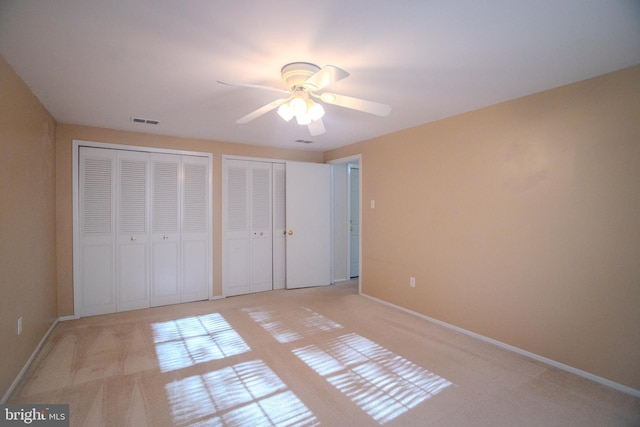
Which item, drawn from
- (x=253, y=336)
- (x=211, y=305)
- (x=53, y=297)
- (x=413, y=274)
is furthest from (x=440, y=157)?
(x=53, y=297)

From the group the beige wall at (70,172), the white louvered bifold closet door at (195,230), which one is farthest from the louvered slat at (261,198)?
the white louvered bifold closet door at (195,230)

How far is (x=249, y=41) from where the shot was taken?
1.86 meters

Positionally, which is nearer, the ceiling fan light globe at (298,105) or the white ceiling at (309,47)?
the white ceiling at (309,47)

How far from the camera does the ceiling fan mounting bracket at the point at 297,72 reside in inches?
82.7

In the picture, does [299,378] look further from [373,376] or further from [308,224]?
[308,224]

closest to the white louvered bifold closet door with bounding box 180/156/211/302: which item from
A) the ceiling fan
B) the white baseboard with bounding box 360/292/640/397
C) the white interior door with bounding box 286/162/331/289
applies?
the white interior door with bounding box 286/162/331/289

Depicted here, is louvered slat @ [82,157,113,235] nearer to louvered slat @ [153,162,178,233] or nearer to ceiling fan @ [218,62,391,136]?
louvered slat @ [153,162,178,233]

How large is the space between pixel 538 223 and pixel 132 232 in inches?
177

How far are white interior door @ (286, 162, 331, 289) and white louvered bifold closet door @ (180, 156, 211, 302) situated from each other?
4.07 ft

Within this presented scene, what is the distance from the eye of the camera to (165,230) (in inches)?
165

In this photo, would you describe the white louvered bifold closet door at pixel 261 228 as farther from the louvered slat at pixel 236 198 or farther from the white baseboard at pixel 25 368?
the white baseboard at pixel 25 368

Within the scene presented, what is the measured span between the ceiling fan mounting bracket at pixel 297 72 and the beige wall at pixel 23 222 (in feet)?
6.05

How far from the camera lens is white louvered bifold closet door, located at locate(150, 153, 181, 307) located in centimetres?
412

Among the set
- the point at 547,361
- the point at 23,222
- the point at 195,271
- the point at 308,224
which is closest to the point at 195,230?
the point at 195,271
